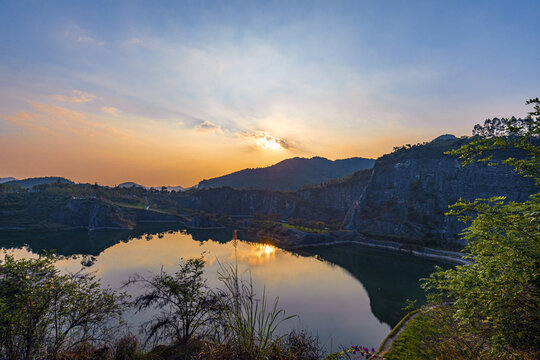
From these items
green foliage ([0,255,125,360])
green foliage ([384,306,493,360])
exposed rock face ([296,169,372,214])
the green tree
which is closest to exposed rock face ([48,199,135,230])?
exposed rock face ([296,169,372,214])

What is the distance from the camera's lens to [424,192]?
257 ft

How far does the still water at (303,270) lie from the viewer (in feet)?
74.8

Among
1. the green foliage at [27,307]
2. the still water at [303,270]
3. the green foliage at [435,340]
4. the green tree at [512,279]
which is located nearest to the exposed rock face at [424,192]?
the still water at [303,270]

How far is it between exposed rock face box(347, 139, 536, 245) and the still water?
20.1 metres

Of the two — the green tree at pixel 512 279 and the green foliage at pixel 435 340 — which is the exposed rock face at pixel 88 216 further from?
the green tree at pixel 512 279

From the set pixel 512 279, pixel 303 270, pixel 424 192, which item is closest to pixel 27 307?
pixel 512 279

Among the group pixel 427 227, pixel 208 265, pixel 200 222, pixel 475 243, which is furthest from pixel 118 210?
pixel 427 227

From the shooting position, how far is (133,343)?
1166 cm

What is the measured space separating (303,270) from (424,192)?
215 ft

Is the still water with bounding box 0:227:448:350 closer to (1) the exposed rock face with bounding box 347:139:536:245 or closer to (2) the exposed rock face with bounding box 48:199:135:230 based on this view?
Result: (2) the exposed rock face with bounding box 48:199:135:230

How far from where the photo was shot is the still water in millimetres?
22812

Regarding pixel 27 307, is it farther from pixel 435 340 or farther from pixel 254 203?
pixel 254 203

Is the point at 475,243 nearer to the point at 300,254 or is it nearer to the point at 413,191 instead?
the point at 300,254

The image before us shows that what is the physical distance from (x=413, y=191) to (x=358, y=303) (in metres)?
70.0
